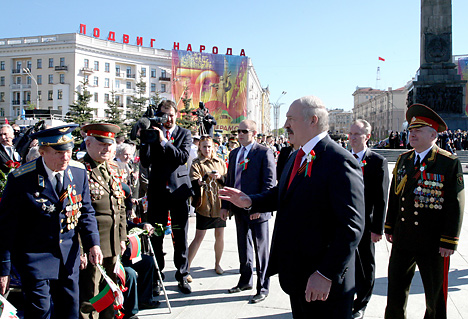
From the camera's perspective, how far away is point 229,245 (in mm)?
7105

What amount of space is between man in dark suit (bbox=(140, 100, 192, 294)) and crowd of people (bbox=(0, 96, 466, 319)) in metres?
0.01

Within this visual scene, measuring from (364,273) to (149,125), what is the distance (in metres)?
2.88

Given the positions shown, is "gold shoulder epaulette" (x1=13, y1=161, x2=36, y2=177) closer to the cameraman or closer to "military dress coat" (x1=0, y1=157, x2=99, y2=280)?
"military dress coat" (x1=0, y1=157, x2=99, y2=280)

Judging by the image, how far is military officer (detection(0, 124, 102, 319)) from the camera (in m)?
2.97

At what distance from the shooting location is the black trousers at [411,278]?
3338mm

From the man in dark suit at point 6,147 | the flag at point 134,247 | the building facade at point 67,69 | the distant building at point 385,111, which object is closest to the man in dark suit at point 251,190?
the flag at point 134,247

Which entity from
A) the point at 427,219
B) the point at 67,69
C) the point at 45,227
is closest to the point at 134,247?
the point at 45,227

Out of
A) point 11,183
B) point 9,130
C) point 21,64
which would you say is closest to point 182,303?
point 11,183

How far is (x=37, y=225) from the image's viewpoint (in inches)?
121

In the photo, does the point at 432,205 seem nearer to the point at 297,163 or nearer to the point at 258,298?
the point at 297,163

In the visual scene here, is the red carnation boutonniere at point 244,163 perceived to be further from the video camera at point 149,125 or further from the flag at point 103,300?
the flag at point 103,300

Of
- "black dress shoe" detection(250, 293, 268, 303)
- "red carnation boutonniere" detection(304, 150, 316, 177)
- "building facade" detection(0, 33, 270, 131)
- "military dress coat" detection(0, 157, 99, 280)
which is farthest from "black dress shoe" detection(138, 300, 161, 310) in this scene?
"building facade" detection(0, 33, 270, 131)

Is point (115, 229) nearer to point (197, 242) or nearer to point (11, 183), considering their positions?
point (11, 183)

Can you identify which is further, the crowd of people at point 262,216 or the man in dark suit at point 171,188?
the man in dark suit at point 171,188
